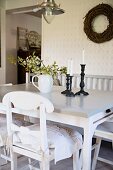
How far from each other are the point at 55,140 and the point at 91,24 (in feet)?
8.31

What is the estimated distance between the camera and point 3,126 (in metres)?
1.96

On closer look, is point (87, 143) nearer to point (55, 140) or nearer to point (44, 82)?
point (55, 140)

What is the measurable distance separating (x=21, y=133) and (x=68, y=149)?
14.5 inches

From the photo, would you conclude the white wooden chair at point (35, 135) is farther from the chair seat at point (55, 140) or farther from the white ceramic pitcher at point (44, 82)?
the white ceramic pitcher at point (44, 82)

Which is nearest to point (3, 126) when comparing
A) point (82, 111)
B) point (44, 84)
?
point (44, 84)

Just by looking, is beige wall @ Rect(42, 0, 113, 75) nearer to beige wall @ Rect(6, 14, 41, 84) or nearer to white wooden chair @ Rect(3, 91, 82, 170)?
white wooden chair @ Rect(3, 91, 82, 170)

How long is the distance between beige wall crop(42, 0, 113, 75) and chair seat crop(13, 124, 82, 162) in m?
2.08

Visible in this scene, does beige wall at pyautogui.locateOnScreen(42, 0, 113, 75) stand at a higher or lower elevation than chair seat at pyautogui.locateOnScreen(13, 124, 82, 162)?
higher

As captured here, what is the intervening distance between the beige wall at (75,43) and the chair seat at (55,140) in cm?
208

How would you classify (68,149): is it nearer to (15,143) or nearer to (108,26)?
(15,143)

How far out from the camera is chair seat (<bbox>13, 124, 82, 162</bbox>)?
1584mm

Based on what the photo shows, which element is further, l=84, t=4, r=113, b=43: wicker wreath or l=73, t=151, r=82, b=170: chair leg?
l=84, t=4, r=113, b=43: wicker wreath

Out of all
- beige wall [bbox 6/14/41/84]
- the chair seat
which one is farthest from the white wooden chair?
beige wall [bbox 6/14/41/84]

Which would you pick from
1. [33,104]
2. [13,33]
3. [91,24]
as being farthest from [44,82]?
[13,33]
